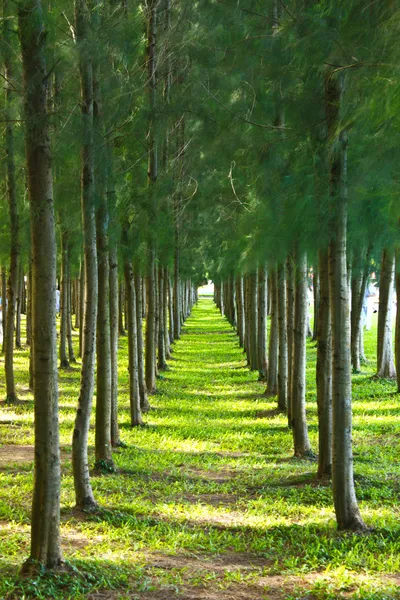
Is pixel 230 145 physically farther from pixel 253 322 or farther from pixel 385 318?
pixel 253 322

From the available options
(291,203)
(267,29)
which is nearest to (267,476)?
(291,203)

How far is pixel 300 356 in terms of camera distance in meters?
10.3

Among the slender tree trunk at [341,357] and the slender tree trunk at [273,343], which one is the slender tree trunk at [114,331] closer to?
the slender tree trunk at [341,357]

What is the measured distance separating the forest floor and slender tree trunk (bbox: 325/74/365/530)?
0.31m

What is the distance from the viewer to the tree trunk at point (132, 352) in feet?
41.1

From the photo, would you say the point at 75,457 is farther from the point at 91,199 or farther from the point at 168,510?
the point at 91,199

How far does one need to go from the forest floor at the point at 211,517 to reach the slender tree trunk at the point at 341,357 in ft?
1.01

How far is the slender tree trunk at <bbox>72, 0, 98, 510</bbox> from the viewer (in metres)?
7.50

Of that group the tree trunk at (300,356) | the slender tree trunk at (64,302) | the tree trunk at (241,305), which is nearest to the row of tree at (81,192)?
the tree trunk at (300,356)

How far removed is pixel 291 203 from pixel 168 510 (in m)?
3.68

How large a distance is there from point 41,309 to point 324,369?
4.34 metres

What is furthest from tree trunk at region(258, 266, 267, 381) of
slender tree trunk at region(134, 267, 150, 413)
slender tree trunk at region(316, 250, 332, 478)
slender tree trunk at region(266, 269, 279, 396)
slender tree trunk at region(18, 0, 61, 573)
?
slender tree trunk at region(18, 0, 61, 573)

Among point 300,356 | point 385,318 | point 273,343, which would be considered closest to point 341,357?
point 300,356

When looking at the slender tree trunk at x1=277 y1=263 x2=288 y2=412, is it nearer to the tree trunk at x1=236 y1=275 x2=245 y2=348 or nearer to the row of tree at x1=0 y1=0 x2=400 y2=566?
the row of tree at x1=0 y1=0 x2=400 y2=566
